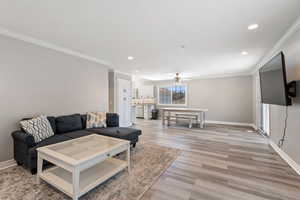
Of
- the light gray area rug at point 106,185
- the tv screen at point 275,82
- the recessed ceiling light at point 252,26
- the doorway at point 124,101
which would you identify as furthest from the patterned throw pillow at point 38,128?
the tv screen at point 275,82

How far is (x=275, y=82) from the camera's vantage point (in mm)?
2441

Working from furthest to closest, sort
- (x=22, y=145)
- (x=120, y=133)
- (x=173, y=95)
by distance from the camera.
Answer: (x=173, y=95)
(x=120, y=133)
(x=22, y=145)

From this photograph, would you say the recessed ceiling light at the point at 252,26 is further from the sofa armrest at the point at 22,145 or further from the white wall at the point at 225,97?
the white wall at the point at 225,97

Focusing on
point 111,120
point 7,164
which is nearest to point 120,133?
point 111,120

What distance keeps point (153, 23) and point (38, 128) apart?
2.76m

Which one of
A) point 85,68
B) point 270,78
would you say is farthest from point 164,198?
point 85,68

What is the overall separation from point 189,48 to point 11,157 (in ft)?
14.1

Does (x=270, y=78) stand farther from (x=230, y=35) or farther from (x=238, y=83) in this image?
(x=238, y=83)

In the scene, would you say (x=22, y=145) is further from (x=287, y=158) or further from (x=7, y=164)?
(x=287, y=158)

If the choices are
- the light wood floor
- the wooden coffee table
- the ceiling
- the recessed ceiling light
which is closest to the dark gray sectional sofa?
the wooden coffee table

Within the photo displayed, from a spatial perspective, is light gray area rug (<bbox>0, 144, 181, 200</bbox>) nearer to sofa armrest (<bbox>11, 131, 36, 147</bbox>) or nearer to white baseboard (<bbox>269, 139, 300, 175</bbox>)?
sofa armrest (<bbox>11, 131, 36, 147</bbox>)

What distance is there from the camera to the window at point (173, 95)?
7.69m

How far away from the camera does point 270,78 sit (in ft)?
8.61

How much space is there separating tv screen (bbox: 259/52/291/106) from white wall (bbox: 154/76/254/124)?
11.5ft
